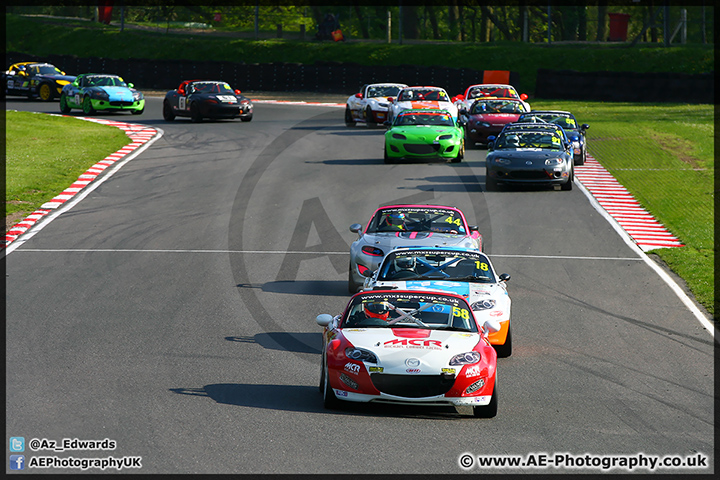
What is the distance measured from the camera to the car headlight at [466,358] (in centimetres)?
868

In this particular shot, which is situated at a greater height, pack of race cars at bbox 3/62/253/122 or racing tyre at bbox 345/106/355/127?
pack of race cars at bbox 3/62/253/122

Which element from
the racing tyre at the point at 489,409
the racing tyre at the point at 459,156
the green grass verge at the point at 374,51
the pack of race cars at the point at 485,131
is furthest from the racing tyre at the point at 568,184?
the green grass verge at the point at 374,51

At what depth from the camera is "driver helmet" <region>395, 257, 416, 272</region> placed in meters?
12.2

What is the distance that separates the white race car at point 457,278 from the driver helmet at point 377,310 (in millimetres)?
1299

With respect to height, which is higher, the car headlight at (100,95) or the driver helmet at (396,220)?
the car headlight at (100,95)

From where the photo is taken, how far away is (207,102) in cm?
3562

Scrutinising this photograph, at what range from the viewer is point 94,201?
861 inches

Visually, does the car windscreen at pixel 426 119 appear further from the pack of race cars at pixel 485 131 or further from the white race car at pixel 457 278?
the white race car at pixel 457 278

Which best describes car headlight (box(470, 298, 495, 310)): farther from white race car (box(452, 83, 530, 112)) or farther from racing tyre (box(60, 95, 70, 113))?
racing tyre (box(60, 95, 70, 113))

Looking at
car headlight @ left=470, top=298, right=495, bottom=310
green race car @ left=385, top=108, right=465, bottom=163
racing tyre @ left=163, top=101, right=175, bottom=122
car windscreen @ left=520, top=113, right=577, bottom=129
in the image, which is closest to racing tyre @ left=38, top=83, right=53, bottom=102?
racing tyre @ left=163, top=101, right=175, bottom=122

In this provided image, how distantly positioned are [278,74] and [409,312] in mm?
41495

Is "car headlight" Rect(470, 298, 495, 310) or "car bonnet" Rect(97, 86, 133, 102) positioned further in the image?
"car bonnet" Rect(97, 86, 133, 102)

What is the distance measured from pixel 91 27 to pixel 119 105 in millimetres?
33848

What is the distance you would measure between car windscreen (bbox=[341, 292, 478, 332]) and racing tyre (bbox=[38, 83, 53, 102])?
3828 centimetres
